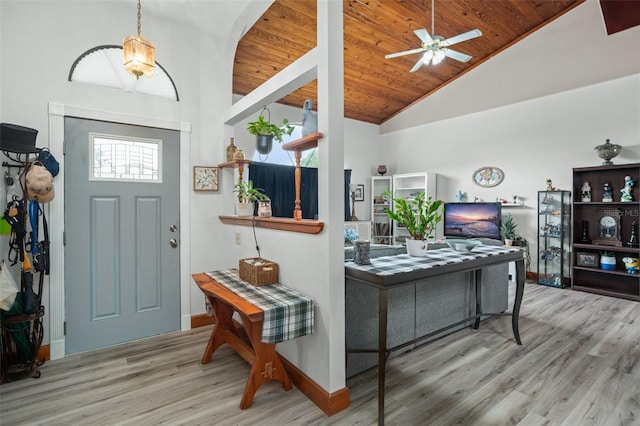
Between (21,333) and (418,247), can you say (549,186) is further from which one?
(21,333)

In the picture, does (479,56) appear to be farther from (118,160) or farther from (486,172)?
(118,160)

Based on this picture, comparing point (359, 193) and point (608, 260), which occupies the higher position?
point (359, 193)

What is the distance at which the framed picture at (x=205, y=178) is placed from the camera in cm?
318

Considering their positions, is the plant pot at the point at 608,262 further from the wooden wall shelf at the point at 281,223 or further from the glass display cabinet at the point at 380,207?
the wooden wall shelf at the point at 281,223

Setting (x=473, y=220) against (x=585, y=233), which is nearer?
(x=585, y=233)

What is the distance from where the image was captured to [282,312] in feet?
5.98

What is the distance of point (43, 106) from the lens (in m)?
2.50

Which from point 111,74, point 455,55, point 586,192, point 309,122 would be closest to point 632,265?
point 586,192

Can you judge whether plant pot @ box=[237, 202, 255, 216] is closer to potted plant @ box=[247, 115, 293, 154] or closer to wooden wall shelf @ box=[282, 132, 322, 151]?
potted plant @ box=[247, 115, 293, 154]

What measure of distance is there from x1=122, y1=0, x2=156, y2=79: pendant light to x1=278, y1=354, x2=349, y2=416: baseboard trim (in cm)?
238

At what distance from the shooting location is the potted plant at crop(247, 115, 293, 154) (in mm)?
2828

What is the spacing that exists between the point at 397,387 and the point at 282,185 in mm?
4027

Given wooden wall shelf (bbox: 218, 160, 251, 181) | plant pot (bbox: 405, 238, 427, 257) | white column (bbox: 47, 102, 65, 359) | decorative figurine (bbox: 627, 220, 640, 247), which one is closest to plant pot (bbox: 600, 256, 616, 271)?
decorative figurine (bbox: 627, 220, 640, 247)

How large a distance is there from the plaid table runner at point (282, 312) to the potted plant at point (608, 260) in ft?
15.6
